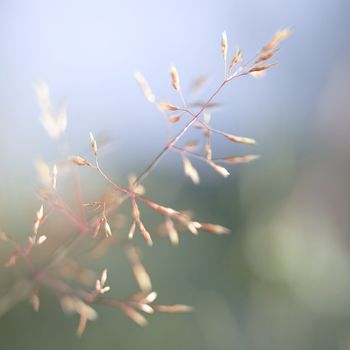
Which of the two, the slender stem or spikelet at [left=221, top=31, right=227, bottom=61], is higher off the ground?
spikelet at [left=221, top=31, right=227, bottom=61]

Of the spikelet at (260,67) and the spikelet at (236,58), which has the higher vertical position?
the spikelet at (236,58)

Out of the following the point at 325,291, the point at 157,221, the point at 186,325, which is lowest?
the point at 157,221

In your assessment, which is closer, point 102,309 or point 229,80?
point 229,80

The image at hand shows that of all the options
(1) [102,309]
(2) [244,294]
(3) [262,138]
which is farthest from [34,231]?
(1) [102,309]

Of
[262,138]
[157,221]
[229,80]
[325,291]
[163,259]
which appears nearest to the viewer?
[229,80]

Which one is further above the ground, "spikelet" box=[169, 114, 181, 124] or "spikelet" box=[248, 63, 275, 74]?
"spikelet" box=[248, 63, 275, 74]

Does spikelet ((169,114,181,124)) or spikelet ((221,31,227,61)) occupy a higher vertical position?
spikelet ((221,31,227,61))

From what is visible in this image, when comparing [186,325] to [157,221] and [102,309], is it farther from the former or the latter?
[157,221]

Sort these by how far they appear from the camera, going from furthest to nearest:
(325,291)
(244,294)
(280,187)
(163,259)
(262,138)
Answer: (163,259), (262,138), (244,294), (280,187), (325,291)

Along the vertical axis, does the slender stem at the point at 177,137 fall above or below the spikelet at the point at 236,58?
below

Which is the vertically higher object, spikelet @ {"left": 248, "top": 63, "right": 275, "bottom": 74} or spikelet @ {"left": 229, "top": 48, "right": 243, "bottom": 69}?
spikelet @ {"left": 229, "top": 48, "right": 243, "bottom": 69}

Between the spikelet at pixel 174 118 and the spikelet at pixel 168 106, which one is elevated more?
the spikelet at pixel 168 106
